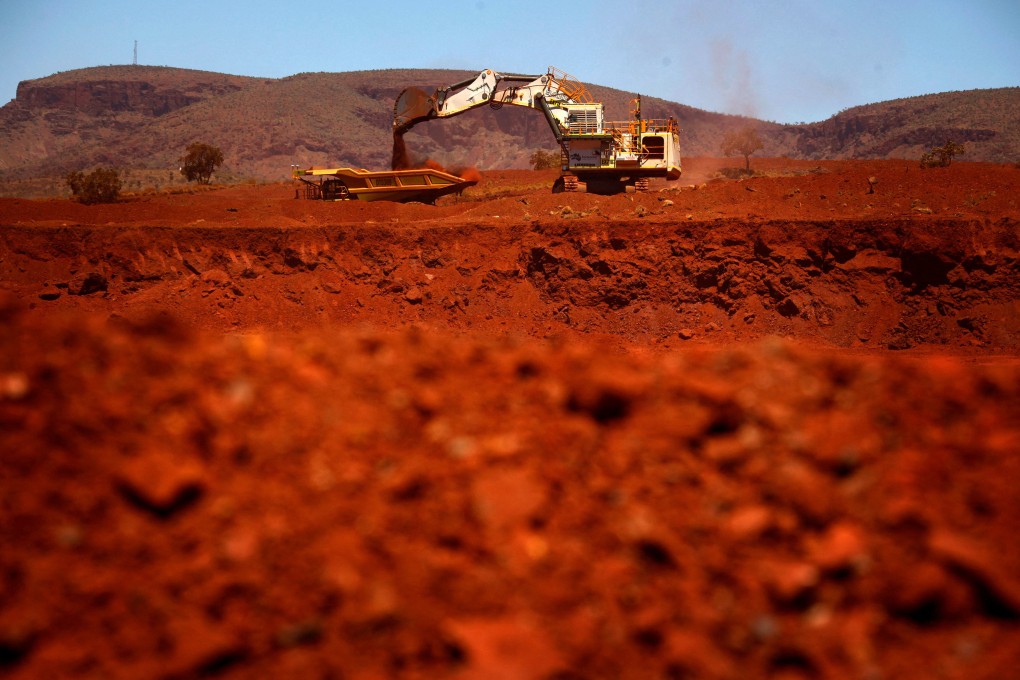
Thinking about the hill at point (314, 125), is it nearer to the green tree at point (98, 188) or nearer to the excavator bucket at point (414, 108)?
the green tree at point (98, 188)

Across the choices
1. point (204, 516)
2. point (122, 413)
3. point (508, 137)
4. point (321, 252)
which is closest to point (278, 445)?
point (204, 516)

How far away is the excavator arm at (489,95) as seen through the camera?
2539 centimetres

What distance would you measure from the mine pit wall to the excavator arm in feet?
27.4

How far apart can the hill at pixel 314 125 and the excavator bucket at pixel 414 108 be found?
54.4 m

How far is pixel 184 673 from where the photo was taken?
11.2ft

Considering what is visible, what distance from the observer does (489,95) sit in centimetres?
2584

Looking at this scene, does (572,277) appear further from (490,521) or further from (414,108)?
(490,521)

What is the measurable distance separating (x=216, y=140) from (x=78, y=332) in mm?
88771

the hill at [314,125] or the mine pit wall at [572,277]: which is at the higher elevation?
the hill at [314,125]

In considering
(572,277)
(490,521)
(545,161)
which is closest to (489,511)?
(490,521)

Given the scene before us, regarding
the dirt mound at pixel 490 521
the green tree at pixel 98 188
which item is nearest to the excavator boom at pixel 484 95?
the green tree at pixel 98 188

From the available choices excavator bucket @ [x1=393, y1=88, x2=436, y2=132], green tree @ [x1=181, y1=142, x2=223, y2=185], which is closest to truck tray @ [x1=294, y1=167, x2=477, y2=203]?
excavator bucket @ [x1=393, y1=88, x2=436, y2=132]

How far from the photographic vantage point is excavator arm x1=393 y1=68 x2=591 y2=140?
2539 centimetres

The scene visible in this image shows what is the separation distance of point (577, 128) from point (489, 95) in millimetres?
2978
